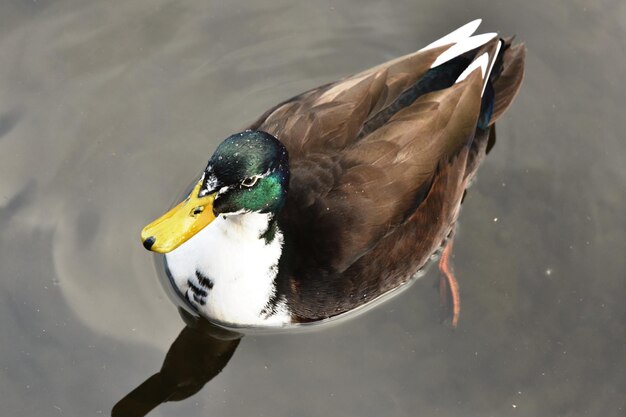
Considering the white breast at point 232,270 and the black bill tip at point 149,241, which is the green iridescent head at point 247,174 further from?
the black bill tip at point 149,241

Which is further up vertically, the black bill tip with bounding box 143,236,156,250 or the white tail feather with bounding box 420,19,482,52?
the black bill tip with bounding box 143,236,156,250

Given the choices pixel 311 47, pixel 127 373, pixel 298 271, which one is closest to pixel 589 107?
pixel 311 47

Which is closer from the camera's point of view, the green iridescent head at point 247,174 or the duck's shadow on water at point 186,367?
the green iridescent head at point 247,174

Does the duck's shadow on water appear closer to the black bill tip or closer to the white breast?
the white breast

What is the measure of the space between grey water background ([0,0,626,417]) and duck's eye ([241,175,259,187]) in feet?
3.76

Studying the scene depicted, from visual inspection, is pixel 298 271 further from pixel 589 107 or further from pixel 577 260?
pixel 589 107

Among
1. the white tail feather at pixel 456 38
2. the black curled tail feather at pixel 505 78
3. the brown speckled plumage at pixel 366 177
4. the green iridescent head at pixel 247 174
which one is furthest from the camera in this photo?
the black curled tail feather at pixel 505 78

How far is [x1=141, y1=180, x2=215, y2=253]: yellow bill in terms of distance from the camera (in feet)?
14.8

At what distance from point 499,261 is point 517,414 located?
3.07ft

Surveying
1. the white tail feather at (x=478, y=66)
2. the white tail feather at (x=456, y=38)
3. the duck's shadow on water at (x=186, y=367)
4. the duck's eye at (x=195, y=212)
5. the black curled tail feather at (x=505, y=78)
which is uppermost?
the duck's eye at (x=195, y=212)

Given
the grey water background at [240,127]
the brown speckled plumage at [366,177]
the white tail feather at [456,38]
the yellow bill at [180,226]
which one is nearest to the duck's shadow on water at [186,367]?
the grey water background at [240,127]

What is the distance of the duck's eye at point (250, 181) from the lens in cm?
449

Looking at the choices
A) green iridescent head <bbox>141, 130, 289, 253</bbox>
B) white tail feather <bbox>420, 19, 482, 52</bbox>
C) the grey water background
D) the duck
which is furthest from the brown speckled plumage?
the grey water background

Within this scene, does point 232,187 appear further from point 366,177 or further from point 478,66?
point 478,66
